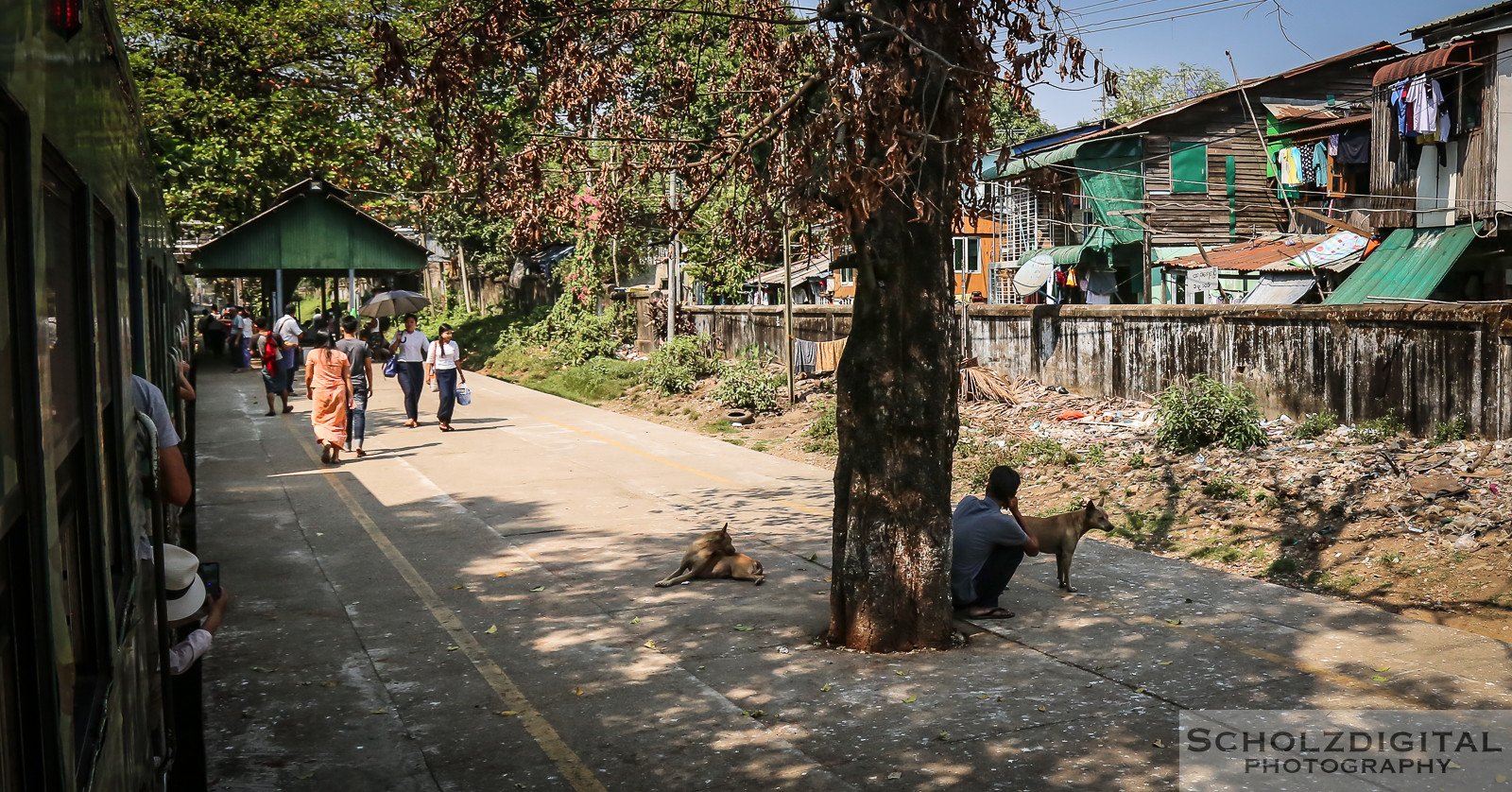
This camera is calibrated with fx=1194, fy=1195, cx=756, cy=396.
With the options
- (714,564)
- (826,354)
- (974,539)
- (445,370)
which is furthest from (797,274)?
(974,539)

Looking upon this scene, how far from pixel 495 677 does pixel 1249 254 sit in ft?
84.4

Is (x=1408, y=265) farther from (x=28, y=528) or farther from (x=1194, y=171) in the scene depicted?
(x=28, y=528)

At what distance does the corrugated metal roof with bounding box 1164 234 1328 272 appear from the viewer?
87.7 feet

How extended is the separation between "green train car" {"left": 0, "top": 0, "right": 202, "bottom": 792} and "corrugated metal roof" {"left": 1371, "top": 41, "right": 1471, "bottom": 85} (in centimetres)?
2037

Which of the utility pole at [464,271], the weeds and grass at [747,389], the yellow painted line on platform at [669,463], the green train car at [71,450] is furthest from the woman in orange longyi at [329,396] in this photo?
the utility pole at [464,271]

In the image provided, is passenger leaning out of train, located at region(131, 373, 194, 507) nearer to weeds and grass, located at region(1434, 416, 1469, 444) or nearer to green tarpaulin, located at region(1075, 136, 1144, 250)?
weeds and grass, located at region(1434, 416, 1469, 444)

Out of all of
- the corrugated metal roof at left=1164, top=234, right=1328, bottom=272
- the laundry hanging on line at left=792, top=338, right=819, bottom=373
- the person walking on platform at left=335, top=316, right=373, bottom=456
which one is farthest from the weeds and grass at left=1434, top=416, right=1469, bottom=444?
the corrugated metal roof at left=1164, top=234, right=1328, bottom=272

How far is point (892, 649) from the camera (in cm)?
739

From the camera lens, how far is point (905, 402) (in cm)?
729

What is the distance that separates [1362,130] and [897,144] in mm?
23332

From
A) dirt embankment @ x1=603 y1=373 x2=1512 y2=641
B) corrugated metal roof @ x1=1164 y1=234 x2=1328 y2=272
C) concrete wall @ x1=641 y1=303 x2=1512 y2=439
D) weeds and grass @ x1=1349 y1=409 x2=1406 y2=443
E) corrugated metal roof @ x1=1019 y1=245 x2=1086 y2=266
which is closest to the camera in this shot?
dirt embankment @ x1=603 y1=373 x2=1512 y2=641

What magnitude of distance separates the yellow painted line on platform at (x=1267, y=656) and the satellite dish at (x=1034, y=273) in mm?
27644

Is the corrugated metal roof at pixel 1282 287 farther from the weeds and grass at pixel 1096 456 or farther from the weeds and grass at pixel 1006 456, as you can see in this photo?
the weeds and grass at pixel 1096 456

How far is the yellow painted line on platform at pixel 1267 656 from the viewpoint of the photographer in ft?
20.9
